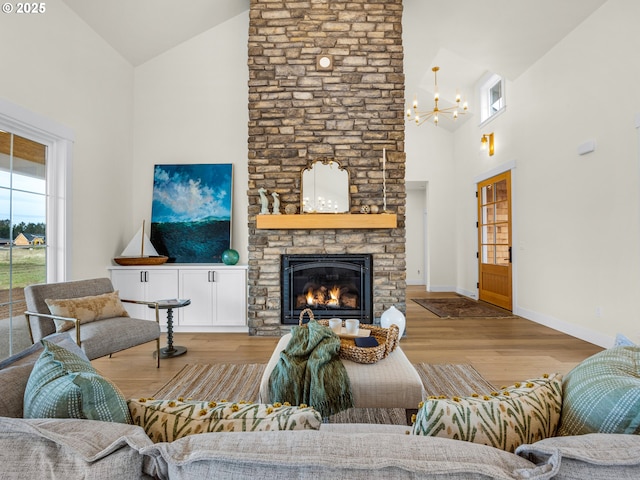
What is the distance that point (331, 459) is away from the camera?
53 cm

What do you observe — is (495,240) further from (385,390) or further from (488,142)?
(385,390)

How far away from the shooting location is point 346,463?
53 cm

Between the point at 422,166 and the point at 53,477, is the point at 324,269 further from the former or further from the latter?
the point at 422,166

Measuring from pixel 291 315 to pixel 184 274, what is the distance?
132 centimetres

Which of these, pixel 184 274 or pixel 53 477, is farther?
pixel 184 274

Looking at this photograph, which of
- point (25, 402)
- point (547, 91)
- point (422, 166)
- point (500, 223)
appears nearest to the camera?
point (25, 402)

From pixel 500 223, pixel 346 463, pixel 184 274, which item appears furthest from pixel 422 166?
pixel 346 463

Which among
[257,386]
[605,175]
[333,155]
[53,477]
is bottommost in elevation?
[257,386]

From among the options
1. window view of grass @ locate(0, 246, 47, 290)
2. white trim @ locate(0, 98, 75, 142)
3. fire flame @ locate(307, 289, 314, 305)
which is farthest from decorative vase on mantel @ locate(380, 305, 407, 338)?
white trim @ locate(0, 98, 75, 142)

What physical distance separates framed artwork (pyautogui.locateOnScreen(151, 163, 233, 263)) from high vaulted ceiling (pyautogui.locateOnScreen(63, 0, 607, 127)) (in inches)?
61.0

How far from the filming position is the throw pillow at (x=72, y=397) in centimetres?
75

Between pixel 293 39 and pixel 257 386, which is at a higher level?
pixel 293 39

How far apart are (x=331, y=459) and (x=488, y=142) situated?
610cm

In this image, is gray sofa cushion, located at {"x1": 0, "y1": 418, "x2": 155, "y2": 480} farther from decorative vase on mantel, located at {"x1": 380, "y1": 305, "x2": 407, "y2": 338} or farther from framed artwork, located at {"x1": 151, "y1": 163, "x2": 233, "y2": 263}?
framed artwork, located at {"x1": 151, "y1": 163, "x2": 233, "y2": 263}
